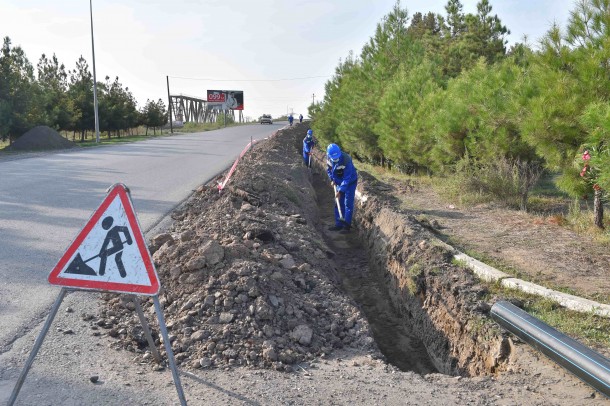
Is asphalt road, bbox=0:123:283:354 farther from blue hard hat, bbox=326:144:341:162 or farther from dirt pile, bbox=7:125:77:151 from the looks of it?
dirt pile, bbox=7:125:77:151

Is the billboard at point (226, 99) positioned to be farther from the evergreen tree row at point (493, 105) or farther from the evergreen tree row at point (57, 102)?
the evergreen tree row at point (493, 105)

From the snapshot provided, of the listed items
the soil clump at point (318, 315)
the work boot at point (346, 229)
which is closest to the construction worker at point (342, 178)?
the work boot at point (346, 229)

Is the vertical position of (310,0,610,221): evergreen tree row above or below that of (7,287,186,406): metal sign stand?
above

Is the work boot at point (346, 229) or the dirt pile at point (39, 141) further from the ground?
the dirt pile at point (39, 141)

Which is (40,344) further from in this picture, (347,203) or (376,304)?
(347,203)

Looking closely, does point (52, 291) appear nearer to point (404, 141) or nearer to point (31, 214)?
point (31, 214)

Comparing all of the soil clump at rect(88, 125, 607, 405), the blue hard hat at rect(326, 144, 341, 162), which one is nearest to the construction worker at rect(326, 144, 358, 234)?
the blue hard hat at rect(326, 144, 341, 162)

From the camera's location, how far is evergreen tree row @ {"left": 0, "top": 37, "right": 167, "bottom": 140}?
26.5 meters

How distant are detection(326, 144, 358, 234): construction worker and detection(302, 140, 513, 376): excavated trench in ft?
2.33

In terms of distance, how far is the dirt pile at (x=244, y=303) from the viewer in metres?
4.04

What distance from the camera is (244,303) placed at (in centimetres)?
455

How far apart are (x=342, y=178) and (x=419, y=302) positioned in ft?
13.0

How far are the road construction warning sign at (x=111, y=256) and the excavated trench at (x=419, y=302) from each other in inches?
119

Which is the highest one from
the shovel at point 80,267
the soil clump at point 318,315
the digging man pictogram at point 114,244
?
the digging man pictogram at point 114,244
